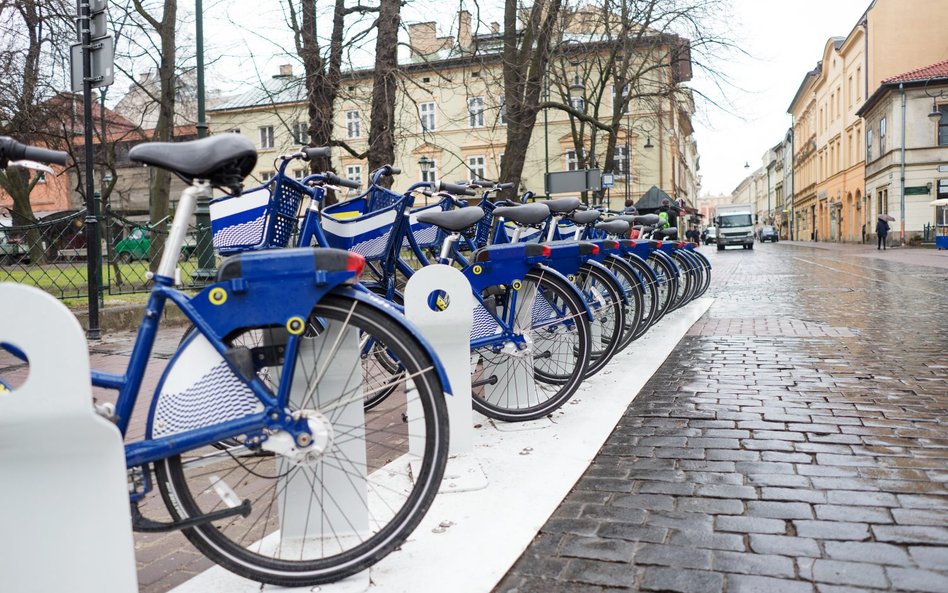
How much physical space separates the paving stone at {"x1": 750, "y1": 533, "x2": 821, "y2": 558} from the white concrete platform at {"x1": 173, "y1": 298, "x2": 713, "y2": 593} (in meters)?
0.81

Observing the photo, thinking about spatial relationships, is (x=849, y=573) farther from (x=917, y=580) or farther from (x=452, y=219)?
(x=452, y=219)

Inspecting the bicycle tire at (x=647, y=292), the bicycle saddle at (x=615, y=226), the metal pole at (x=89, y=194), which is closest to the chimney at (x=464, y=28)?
the metal pole at (x=89, y=194)

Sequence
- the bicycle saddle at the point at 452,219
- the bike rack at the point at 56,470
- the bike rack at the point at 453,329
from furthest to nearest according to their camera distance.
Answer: the bicycle saddle at the point at 452,219
the bike rack at the point at 453,329
the bike rack at the point at 56,470

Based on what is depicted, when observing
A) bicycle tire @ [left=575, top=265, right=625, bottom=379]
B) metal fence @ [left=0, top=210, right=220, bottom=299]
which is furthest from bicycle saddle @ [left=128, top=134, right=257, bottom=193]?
metal fence @ [left=0, top=210, right=220, bottom=299]

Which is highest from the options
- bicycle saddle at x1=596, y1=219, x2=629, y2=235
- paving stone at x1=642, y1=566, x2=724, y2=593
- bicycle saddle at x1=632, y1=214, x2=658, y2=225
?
bicycle saddle at x1=632, y1=214, x2=658, y2=225

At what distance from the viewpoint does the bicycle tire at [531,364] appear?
15.2 ft

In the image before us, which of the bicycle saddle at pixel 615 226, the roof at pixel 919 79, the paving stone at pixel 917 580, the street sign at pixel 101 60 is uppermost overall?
the roof at pixel 919 79

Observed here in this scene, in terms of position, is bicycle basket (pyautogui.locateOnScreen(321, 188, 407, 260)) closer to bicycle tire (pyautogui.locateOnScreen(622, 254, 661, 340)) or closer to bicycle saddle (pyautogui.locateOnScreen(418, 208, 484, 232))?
bicycle saddle (pyautogui.locateOnScreen(418, 208, 484, 232))

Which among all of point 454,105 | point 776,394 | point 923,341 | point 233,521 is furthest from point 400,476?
point 454,105

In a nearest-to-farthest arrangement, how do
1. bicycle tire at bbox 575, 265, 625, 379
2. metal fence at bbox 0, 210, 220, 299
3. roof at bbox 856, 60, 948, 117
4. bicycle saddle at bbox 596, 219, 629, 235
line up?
bicycle tire at bbox 575, 265, 625, 379 → bicycle saddle at bbox 596, 219, 629, 235 → metal fence at bbox 0, 210, 220, 299 → roof at bbox 856, 60, 948, 117

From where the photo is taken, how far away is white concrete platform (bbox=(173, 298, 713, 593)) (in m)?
2.65

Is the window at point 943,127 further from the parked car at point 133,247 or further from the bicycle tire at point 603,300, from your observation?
the bicycle tire at point 603,300

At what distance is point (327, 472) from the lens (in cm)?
279

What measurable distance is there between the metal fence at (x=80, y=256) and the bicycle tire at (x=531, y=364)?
576 cm
